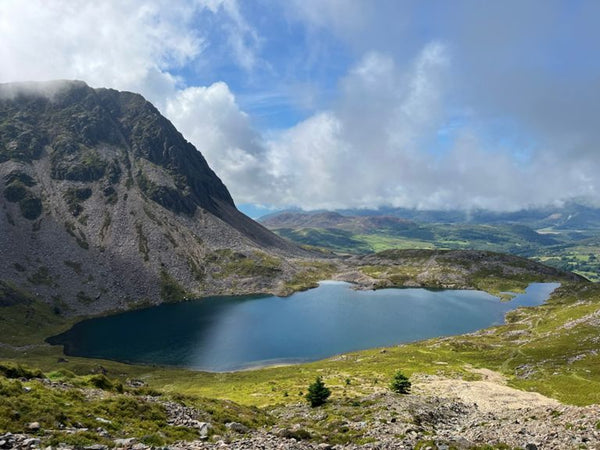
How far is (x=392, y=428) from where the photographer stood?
32.4 meters

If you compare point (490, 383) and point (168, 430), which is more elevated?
point (168, 430)

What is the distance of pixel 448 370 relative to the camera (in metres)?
86.7

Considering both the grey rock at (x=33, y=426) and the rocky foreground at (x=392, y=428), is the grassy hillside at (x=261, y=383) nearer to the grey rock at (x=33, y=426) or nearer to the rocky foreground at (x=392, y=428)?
the grey rock at (x=33, y=426)

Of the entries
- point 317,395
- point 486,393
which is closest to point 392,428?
point 317,395

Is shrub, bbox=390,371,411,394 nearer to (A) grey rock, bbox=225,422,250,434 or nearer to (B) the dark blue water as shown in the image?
(A) grey rock, bbox=225,422,250,434

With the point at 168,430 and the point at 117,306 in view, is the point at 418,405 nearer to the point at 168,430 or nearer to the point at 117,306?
the point at 168,430

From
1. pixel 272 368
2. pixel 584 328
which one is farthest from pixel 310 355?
pixel 584 328

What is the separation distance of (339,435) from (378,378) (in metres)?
54.3

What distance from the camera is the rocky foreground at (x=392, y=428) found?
24.7 metres

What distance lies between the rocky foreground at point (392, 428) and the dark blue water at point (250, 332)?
83.1 m

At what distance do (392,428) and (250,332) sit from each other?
128876 mm

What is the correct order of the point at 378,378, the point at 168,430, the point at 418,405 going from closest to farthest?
the point at 168,430 < the point at 418,405 < the point at 378,378

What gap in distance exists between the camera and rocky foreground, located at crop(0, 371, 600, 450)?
24734 millimetres

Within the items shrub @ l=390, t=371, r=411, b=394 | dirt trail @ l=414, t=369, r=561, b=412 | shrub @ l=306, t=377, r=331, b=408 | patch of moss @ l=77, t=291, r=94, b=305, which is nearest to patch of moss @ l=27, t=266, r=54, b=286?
patch of moss @ l=77, t=291, r=94, b=305
